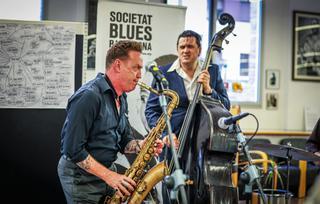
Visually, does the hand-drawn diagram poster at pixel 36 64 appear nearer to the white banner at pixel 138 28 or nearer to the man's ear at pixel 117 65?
the white banner at pixel 138 28

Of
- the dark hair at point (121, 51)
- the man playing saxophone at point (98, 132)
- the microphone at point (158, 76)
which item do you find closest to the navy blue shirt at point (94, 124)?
the man playing saxophone at point (98, 132)

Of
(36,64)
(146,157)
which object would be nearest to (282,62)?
(36,64)

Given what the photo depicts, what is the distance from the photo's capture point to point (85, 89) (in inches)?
88.7

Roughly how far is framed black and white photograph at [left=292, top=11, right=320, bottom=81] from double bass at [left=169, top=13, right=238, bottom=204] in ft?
14.2

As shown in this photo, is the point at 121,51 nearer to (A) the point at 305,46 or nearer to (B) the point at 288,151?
(B) the point at 288,151

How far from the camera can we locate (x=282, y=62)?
6418 millimetres

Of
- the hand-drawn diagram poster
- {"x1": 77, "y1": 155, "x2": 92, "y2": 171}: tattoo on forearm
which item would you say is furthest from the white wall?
{"x1": 77, "y1": 155, "x2": 92, "y2": 171}: tattoo on forearm

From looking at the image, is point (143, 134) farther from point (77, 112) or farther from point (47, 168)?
point (77, 112)

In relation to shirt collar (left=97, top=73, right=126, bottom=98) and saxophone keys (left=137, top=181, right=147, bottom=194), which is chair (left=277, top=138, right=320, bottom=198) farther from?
shirt collar (left=97, top=73, right=126, bottom=98)

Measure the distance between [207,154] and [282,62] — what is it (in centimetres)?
445

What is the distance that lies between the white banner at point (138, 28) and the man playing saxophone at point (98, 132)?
158cm

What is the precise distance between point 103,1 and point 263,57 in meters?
3.05

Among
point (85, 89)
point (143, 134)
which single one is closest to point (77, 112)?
point (85, 89)

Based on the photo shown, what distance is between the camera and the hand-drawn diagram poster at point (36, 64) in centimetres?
338
